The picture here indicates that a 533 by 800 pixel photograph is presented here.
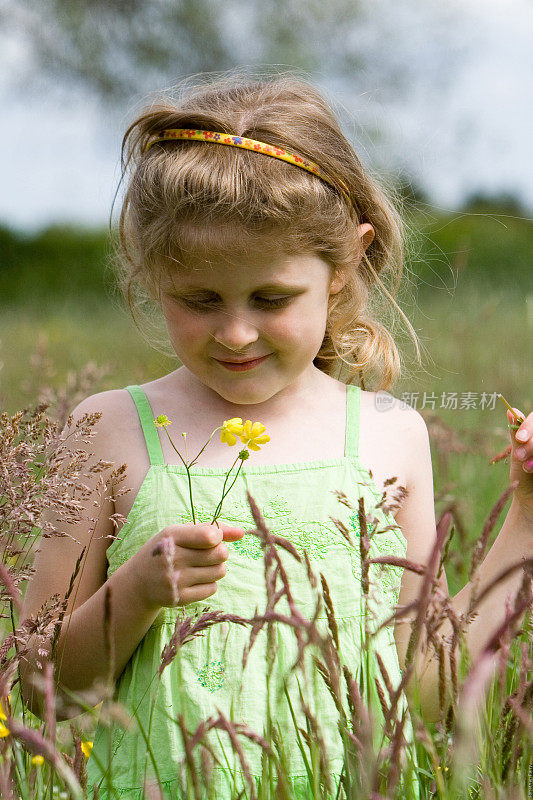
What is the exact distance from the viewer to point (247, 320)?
1729 millimetres

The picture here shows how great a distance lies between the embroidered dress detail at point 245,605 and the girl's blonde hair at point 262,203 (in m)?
0.35

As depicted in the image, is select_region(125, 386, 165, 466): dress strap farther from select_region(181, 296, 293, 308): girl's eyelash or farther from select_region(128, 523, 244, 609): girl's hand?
select_region(128, 523, 244, 609): girl's hand

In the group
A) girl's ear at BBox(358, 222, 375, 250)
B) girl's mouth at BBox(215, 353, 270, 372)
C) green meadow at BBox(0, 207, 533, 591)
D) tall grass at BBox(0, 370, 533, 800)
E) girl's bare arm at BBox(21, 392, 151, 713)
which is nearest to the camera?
tall grass at BBox(0, 370, 533, 800)

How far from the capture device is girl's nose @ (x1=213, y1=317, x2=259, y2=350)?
1.70m

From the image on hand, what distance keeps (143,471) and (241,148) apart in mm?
697

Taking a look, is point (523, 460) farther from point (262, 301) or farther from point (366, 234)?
point (366, 234)

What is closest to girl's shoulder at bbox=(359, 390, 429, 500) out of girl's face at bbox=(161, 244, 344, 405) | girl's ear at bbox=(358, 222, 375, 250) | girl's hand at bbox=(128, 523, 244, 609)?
girl's face at bbox=(161, 244, 344, 405)

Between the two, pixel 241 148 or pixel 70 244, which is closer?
pixel 241 148

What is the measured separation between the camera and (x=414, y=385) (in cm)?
322

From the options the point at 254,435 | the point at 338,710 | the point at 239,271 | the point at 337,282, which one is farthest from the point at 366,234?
the point at 338,710

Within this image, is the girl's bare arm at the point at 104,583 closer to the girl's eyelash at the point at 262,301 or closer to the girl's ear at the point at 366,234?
the girl's eyelash at the point at 262,301

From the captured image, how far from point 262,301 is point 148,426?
38 centimetres

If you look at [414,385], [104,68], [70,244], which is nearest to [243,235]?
[414,385]

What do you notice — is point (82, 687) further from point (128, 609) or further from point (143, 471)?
point (143, 471)
